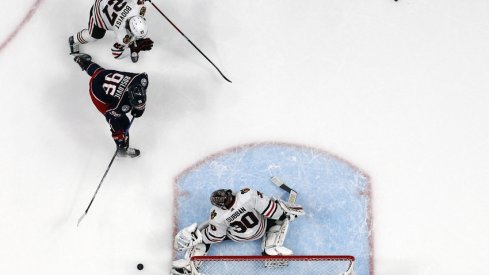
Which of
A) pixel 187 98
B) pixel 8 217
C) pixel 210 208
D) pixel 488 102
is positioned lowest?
pixel 8 217

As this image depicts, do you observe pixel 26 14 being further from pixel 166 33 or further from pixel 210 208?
pixel 210 208

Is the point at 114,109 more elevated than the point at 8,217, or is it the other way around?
the point at 114,109

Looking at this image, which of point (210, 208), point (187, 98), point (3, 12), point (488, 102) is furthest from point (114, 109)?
point (488, 102)

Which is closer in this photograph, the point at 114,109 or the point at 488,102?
the point at 114,109

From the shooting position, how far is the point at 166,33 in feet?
19.8

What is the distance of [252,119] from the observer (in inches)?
232

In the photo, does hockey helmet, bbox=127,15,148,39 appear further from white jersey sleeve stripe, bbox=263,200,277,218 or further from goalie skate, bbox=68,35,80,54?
white jersey sleeve stripe, bbox=263,200,277,218

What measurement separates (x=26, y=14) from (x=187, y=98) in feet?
5.17

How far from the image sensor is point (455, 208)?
5.77m

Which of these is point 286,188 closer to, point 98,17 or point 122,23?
point 122,23

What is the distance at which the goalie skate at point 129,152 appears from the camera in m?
5.73

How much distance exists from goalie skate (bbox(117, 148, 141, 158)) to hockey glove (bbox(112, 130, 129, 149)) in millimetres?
59

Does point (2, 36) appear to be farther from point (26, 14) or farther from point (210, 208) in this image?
point (210, 208)

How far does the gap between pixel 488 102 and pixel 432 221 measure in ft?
3.61
